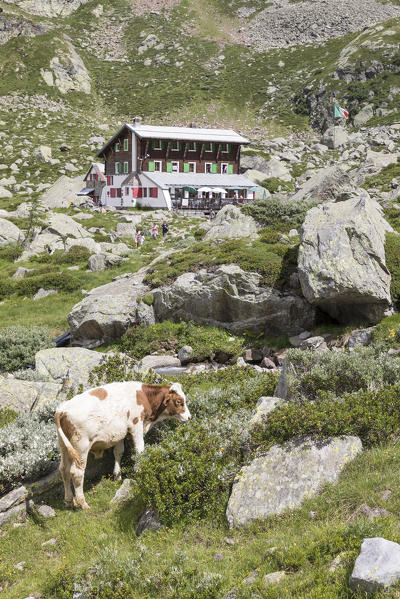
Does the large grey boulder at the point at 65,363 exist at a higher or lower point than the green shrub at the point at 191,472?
lower

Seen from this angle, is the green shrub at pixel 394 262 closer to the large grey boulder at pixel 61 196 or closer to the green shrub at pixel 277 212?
the green shrub at pixel 277 212

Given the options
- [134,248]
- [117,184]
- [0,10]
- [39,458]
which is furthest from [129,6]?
[39,458]

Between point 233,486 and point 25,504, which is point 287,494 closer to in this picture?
point 233,486

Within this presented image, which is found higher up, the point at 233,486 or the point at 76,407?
the point at 76,407

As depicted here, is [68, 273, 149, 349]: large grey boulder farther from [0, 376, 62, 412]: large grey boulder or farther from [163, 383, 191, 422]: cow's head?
[163, 383, 191, 422]: cow's head

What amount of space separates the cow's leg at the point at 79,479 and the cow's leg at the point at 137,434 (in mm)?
1007

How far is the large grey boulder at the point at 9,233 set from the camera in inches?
1667

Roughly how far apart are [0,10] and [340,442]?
163021 mm

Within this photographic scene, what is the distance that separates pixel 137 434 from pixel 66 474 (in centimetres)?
143

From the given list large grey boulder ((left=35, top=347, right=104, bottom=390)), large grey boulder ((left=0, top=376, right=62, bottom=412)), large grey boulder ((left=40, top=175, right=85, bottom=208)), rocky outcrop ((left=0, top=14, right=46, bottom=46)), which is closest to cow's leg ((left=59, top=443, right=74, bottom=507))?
large grey boulder ((left=0, top=376, right=62, bottom=412))

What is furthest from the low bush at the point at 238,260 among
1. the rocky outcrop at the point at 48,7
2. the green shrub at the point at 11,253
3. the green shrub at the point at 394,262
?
the rocky outcrop at the point at 48,7

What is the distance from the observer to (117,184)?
71062mm

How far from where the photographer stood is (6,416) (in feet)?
36.4

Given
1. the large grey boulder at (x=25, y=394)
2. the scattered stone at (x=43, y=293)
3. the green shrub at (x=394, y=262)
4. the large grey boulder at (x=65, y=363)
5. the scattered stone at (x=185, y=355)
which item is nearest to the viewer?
the large grey boulder at (x=25, y=394)
